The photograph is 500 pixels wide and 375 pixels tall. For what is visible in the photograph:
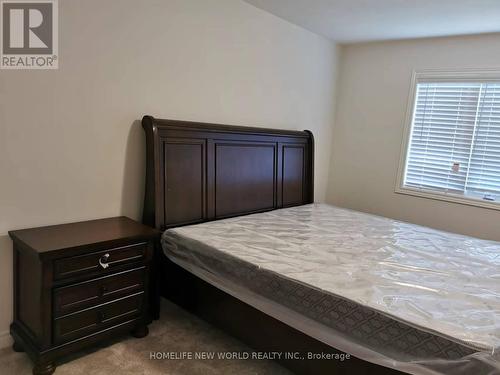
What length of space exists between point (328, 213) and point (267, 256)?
139 centimetres

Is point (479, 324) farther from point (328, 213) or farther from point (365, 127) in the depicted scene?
point (365, 127)

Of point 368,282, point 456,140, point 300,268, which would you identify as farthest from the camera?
point 456,140

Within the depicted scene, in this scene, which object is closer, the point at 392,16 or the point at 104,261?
the point at 104,261

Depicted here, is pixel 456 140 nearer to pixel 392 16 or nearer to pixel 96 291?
pixel 392 16

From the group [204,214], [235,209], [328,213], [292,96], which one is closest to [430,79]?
[292,96]

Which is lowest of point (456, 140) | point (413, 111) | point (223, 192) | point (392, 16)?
point (223, 192)

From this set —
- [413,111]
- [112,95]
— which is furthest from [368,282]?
[413,111]

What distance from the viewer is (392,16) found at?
3.09 m

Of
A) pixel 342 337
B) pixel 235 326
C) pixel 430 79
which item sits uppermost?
pixel 430 79

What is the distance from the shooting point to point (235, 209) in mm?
3150

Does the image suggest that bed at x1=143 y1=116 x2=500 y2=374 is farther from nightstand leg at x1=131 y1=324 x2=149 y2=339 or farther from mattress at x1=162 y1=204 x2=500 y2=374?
nightstand leg at x1=131 y1=324 x2=149 y2=339

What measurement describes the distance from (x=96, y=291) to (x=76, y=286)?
0.12 m

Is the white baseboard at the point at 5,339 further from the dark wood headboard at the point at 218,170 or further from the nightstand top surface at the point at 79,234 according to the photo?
the dark wood headboard at the point at 218,170

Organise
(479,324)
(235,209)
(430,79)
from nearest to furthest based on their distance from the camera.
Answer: (479,324) → (235,209) → (430,79)
